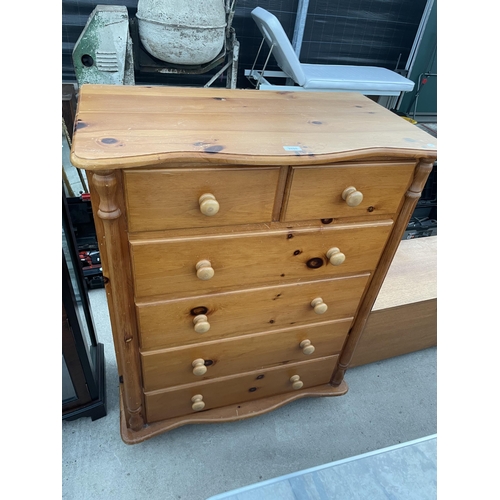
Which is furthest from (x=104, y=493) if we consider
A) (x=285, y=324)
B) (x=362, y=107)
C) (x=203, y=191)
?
(x=362, y=107)

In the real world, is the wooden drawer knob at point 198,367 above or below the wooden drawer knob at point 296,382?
above

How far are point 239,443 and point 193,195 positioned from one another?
99cm

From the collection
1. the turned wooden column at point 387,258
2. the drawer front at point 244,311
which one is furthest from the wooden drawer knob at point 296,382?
the drawer front at point 244,311

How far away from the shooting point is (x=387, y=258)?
1.02m

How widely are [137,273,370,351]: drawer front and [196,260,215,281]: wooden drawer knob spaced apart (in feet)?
0.35

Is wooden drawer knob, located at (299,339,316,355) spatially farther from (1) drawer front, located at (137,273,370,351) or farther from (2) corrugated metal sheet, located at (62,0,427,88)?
(2) corrugated metal sheet, located at (62,0,427,88)

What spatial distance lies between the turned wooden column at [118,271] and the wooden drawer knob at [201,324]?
5.9 inches

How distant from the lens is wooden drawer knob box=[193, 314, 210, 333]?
934 millimetres

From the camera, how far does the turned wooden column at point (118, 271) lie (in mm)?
668

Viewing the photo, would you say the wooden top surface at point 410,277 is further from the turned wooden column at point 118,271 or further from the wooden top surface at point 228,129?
the turned wooden column at point 118,271

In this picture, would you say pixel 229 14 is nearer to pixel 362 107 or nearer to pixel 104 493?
pixel 362 107

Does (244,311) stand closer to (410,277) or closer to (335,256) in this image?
(335,256)

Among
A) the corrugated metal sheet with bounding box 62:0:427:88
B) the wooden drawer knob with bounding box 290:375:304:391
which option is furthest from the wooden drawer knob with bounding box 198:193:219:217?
the corrugated metal sheet with bounding box 62:0:427:88

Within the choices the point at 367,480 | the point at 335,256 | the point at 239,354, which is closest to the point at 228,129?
the point at 335,256
